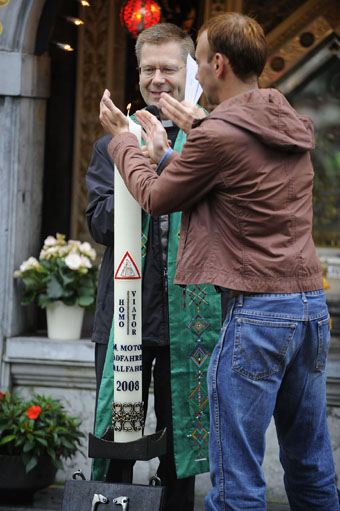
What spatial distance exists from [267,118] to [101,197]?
828 millimetres

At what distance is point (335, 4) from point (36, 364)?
2.76 meters

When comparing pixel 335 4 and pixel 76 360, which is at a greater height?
pixel 335 4

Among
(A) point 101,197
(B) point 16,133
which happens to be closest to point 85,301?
(B) point 16,133

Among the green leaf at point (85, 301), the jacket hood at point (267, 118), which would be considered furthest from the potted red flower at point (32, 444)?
the jacket hood at point (267, 118)

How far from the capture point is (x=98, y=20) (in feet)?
16.5

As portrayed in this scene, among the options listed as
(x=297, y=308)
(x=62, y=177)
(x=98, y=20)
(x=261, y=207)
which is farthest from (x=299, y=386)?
(x=98, y=20)

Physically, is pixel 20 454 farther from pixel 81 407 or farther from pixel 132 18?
pixel 132 18

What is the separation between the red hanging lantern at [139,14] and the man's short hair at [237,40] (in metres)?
2.80

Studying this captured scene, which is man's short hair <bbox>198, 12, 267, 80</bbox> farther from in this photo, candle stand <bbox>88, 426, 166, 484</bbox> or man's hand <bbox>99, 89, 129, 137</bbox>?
candle stand <bbox>88, 426, 166, 484</bbox>

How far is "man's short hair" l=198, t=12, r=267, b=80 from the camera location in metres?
2.06

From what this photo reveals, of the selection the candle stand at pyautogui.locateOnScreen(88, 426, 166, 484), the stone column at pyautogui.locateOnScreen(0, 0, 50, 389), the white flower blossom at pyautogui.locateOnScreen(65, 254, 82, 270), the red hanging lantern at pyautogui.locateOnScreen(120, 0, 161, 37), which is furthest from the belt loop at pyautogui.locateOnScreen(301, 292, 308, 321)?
the red hanging lantern at pyautogui.locateOnScreen(120, 0, 161, 37)

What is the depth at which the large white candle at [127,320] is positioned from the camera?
2.20 metres

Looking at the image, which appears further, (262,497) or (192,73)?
(192,73)

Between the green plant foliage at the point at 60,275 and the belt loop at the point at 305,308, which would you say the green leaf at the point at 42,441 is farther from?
the belt loop at the point at 305,308
